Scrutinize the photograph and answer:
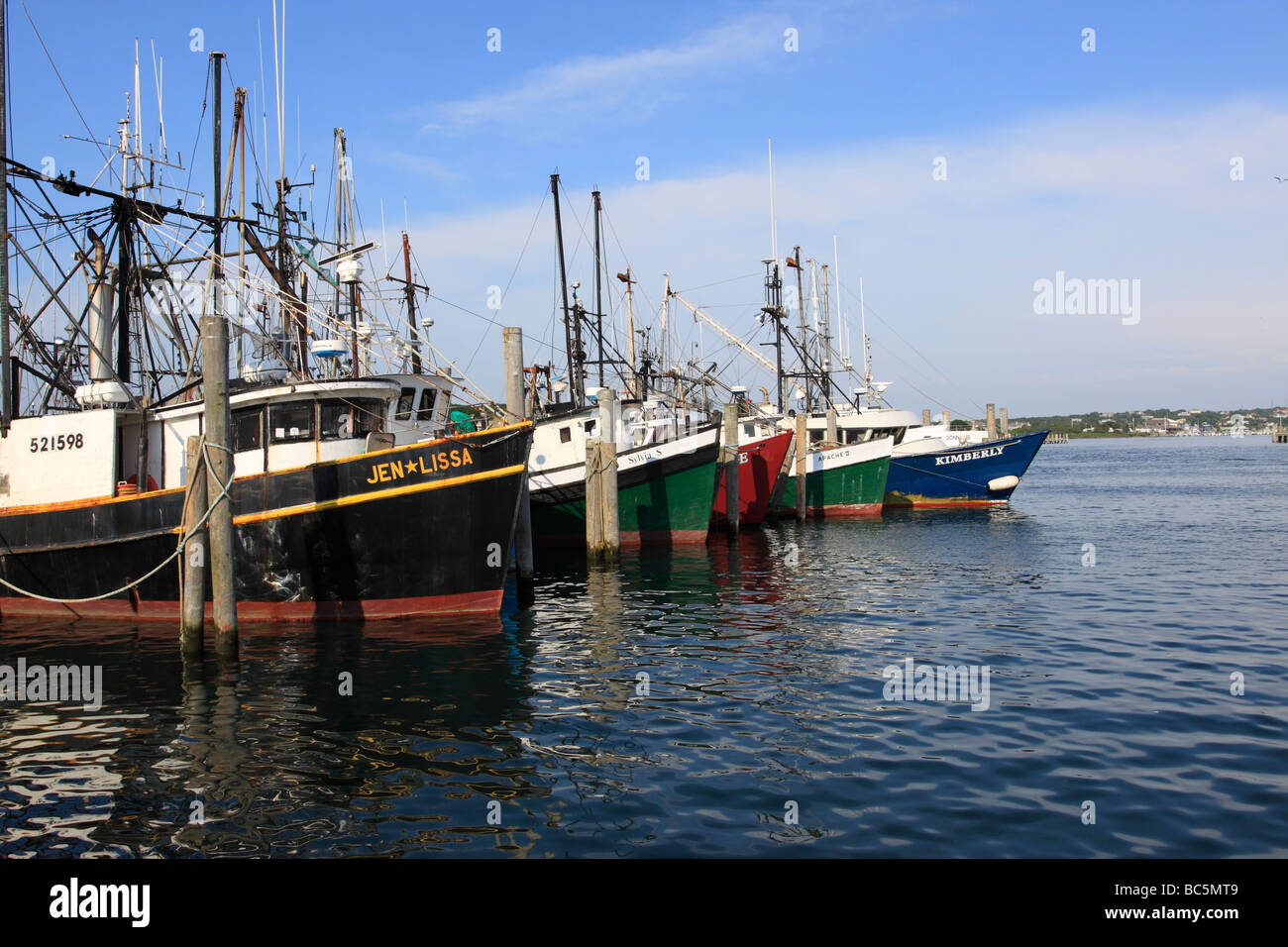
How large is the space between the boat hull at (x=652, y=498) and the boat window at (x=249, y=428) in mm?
11675

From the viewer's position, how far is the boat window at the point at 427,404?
1853cm

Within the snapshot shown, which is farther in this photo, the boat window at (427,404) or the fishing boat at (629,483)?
the fishing boat at (629,483)

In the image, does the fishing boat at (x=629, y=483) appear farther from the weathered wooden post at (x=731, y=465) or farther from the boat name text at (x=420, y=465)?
the boat name text at (x=420, y=465)

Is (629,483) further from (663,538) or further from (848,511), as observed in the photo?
(848,511)

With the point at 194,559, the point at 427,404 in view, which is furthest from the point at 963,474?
the point at 194,559

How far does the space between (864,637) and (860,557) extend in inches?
410

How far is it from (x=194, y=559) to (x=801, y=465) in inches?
1043

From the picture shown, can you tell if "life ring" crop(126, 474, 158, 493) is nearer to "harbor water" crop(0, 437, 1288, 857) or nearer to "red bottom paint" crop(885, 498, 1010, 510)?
"harbor water" crop(0, 437, 1288, 857)

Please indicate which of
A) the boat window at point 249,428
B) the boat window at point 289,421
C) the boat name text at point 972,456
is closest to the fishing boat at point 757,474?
the boat name text at point 972,456

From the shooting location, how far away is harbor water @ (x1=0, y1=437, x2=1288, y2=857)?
7.25 m

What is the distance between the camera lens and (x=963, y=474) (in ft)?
132

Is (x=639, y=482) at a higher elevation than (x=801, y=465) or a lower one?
lower
